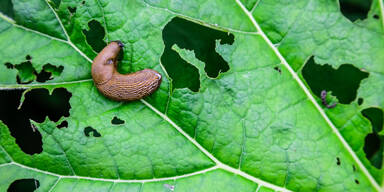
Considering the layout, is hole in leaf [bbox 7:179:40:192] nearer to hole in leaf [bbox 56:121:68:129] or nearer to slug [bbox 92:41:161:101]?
hole in leaf [bbox 56:121:68:129]

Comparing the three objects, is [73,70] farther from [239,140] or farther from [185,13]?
[239,140]

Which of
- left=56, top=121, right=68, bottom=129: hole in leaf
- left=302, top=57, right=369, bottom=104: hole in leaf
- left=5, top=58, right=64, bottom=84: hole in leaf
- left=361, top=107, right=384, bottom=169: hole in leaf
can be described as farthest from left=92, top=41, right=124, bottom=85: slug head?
left=361, top=107, right=384, bottom=169: hole in leaf

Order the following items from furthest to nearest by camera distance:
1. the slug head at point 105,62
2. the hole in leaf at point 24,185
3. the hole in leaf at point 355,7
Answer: the hole in leaf at point 355,7, the hole in leaf at point 24,185, the slug head at point 105,62

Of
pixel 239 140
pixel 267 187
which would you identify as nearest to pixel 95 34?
pixel 239 140

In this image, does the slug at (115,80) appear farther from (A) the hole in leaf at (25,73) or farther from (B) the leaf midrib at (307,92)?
(B) the leaf midrib at (307,92)

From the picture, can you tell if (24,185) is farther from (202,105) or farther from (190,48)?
(190,48)

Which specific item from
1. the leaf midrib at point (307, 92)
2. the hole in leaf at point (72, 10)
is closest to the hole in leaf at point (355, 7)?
the leaf midrib at point (307, 92)
